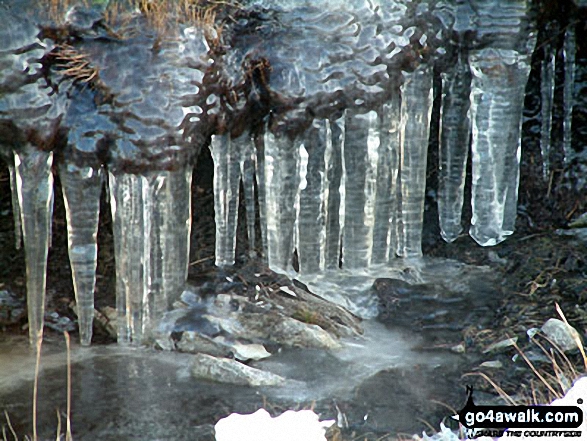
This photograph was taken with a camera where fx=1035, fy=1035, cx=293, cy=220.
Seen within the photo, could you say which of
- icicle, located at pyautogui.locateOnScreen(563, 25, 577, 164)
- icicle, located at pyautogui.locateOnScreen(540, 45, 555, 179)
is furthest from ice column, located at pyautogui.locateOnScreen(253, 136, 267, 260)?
icicle, located at pyautogui.locateOnScreen(563, 25, 577, 164)

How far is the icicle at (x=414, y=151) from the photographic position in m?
6.72

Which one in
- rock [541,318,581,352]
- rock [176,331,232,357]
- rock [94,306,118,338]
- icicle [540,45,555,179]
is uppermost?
icicle [540,45,555,179]

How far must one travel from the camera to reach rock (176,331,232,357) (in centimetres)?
599

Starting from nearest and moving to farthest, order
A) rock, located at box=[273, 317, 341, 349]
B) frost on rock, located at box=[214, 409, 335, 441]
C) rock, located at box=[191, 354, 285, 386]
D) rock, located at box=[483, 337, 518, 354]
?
frost on rock, located at box=[214, 409, 335, 441] → rock, located at box=[191, 354, 285, 386] → rock, located at box=[483, 337, 518, 354] → rock, located at box=[273, 317, 341, 349]

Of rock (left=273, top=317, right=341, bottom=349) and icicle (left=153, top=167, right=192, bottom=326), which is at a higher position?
icicle (left=153, top=167, right=192, bottom=326)

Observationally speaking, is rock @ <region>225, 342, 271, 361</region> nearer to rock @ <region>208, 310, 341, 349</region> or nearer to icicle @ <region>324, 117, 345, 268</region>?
rock @ <region>208, 310, 341, 349</region>

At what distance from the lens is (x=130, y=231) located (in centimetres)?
588

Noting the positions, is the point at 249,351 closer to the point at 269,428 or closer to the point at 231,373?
the point at 231,373

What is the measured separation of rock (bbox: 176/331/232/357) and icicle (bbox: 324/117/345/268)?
112 cm

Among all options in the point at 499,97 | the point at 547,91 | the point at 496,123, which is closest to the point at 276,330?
the point at 496,123

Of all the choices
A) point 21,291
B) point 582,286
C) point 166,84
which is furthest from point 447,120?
point 21,291

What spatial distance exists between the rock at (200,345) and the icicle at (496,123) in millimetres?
2161

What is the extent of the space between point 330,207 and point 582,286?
5.42ft

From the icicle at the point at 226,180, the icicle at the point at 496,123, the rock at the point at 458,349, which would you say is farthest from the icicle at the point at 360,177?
the rock at the point at 458,349
